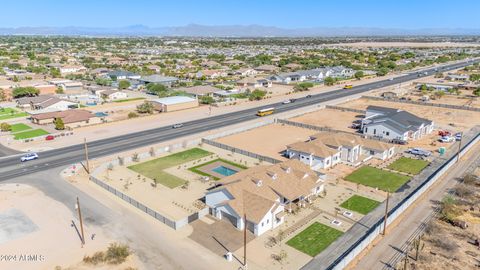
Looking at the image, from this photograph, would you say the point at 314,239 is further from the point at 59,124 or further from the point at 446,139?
the point at 59,124

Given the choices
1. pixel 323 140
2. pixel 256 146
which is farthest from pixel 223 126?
pixel 323 140

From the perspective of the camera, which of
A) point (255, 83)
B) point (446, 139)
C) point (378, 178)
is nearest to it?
point (378, 178)

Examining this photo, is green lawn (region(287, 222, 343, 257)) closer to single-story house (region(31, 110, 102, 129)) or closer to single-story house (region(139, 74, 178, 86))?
single-story house (region(31, 110, 102, 129))

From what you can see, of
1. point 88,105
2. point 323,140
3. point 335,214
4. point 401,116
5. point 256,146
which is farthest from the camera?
point 88,105

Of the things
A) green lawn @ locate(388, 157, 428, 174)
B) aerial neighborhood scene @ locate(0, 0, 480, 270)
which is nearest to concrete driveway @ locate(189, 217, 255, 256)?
aerial neighborhood scene @ locate(0, 0, 480, 270)

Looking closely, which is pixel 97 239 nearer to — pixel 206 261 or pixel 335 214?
pixel 206 261

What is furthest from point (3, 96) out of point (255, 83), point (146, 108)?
point (255, 83)
